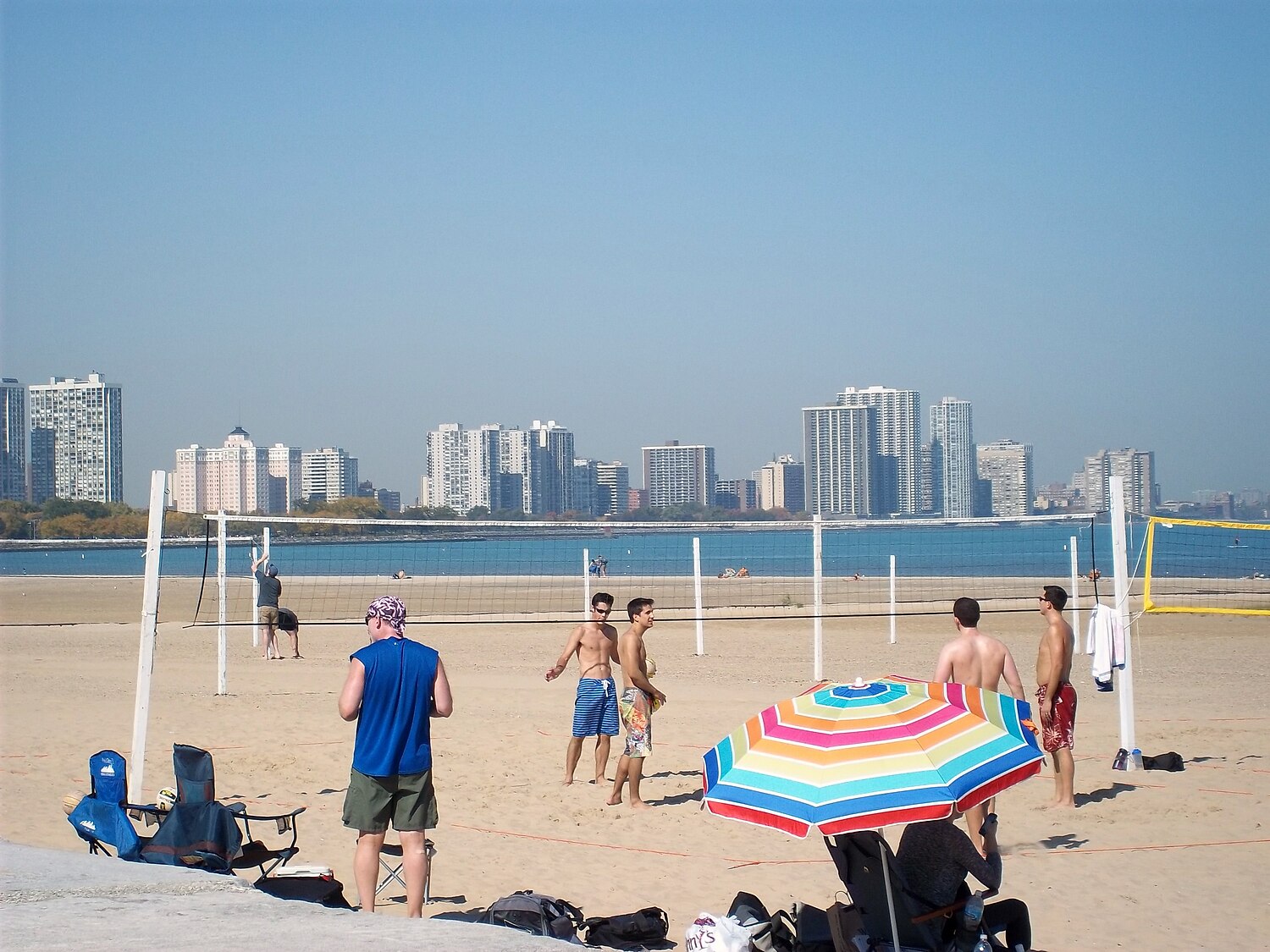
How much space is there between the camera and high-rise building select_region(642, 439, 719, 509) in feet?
545

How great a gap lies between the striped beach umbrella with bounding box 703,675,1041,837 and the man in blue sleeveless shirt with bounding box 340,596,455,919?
1332mm

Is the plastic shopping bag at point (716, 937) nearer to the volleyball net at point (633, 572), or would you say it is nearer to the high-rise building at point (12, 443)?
the volleyball net at point (633, 572)

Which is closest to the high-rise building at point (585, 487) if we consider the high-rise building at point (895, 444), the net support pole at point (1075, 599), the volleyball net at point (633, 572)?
the high-rise building at point (895, 444)

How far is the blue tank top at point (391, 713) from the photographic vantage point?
517 cm

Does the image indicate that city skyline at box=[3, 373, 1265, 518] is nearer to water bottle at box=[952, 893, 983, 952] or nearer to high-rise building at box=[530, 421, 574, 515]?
high-rise building at box=[530, 421, 574, 515]

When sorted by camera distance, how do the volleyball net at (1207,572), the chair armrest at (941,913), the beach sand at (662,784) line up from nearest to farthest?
the chair armrest at (941,913) → the beach sand at (662,784) → the volleyball net at (1207,572)

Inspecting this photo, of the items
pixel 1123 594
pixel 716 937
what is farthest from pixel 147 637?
pixel 1123 594

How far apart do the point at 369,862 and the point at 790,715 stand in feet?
6.76

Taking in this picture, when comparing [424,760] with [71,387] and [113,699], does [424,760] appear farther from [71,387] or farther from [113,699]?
[71,387]

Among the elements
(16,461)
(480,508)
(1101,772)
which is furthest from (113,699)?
(480,508)

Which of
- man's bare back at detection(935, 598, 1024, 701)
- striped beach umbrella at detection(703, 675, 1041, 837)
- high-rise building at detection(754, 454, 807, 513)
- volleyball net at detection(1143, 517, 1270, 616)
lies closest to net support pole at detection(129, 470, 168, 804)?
striped beach umbrella at detection(703, 675, 1041, 837)

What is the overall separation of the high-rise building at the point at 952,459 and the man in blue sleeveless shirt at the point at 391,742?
122105 mm

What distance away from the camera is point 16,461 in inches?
4530

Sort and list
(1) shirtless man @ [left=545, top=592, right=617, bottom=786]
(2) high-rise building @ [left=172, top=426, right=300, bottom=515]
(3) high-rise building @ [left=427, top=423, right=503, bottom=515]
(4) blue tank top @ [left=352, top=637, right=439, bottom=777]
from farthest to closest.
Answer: (3) high-rise building @ [left=427, top=423, right=503, bottom=515], (2) high-rise building @ [left=172, top=426, right=300, bottom=515], (1) shirtless man @ [left=545, top=592, right=617, bottom=786], (4) blue tank top @ [left=352, top=637, right=439, bottom=777]
